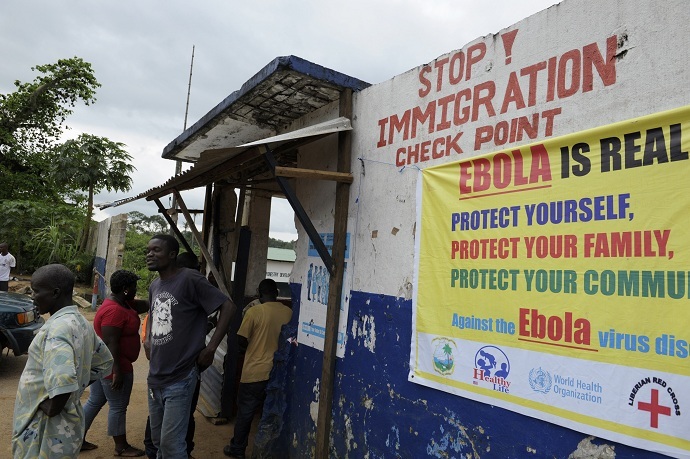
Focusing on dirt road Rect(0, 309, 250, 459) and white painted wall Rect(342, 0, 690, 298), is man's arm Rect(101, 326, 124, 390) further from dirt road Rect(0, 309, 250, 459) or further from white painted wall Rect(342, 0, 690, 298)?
white painted wall Rect(342, 0, 690, 298)

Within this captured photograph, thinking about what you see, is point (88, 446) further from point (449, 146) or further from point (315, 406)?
point (449, 146)

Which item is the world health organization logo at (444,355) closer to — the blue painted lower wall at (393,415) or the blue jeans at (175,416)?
the blue painted lower wall at (393,415)

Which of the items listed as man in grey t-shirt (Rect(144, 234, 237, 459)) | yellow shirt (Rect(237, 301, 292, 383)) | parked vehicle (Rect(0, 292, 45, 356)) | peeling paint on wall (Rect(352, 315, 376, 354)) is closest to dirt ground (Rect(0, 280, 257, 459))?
parked vehicle (Rect(0, 292, 45, 356))

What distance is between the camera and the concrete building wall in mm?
2244

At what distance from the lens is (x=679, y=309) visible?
1919 mm

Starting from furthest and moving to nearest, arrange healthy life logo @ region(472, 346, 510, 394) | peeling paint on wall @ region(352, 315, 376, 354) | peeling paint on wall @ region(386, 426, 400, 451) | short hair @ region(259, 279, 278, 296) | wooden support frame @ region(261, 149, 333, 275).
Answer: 1. short hair @ region(259, 279, 278, 296)
2. wooden support frame @ region(261, 149, 333, 275)
3. peeling paint on wall @ region(352, 315, 376, 354)
4. peeling paint on wall @ region(386, 426, 400, 451)
5. healthy life logo @ region(472, 346, 510, 394)

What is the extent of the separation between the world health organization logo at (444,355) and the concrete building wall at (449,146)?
0.17 meters

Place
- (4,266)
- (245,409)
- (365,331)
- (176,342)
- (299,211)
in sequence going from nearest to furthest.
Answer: (176,342)
(365,331)
(299,211)
(245,409)
(4,266)

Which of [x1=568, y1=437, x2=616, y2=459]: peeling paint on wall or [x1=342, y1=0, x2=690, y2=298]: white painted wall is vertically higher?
[x1=342, y1=0, x2=690, y2=298]: white painted wall

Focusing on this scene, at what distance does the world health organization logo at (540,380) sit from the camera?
2.36 metres

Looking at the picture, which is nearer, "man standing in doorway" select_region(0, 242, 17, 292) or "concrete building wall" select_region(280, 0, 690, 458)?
"concrete building wall" select_region(280, 0, 690, 458)

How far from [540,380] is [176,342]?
2287mm

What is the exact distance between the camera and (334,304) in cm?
379

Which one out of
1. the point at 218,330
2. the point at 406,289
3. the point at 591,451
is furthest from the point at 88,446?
the point at 591,451
